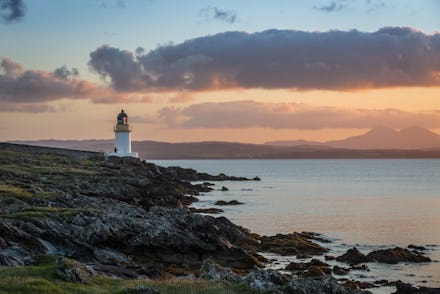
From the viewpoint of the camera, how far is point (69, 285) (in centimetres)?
1792

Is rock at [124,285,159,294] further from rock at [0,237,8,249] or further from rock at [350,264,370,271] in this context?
rock at [350,264,370,271]

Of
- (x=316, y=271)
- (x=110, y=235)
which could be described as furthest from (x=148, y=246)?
(x=316, y=271)

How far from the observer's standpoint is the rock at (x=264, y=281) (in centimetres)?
1845

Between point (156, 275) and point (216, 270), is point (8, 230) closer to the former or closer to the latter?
point (156, 275)

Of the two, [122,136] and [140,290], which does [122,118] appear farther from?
[140,290]

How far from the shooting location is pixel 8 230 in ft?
90.1

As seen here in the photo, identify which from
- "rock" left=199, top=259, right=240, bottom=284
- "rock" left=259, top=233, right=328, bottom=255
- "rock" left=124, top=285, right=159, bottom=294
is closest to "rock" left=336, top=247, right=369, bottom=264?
"rock" left=259, top=233, right=328, bottom=255

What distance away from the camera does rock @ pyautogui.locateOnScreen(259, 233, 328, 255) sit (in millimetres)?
41794

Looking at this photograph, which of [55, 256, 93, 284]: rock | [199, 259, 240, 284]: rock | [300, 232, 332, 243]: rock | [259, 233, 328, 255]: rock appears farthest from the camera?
[300, 232, 332, 243]: rock

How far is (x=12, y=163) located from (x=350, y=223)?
44507 millimetres

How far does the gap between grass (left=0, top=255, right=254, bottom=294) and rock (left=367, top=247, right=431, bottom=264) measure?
22420 mm

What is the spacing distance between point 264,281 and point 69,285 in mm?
6221

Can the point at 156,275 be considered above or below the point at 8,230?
below

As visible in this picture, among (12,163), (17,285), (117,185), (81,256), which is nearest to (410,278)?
(81,256)
